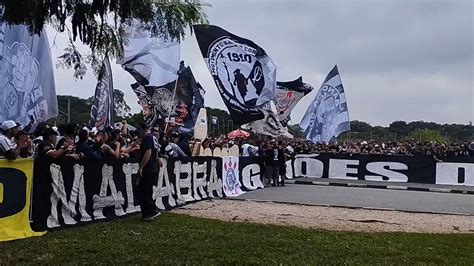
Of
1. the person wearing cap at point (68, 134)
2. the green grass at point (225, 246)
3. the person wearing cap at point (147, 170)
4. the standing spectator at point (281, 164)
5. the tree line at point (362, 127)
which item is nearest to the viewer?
the green grass at point (225, 246)

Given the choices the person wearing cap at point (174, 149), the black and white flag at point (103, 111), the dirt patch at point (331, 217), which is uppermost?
the black and white flag at point (103, 111)

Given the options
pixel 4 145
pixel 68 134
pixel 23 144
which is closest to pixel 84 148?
pixel 68 134

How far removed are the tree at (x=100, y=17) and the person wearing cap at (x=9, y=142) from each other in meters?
2.52

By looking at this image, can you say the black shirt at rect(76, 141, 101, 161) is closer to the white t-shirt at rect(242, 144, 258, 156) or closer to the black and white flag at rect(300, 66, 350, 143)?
the white t-shirt at rect(242, 144, 258, 156)

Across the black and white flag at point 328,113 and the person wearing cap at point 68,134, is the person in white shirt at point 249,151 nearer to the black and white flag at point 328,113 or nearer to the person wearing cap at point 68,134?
the black and white flag at point 328,113

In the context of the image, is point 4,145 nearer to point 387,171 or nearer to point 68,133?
point 68,133

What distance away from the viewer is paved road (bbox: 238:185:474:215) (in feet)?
52.5

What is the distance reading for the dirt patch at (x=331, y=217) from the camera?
1166cm

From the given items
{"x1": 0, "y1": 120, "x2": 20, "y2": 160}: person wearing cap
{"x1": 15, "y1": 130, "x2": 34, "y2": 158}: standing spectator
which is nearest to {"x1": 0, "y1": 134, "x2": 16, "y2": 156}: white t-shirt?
{"x1": 0, "y1": 120, "x2": 20, "y2": 160}: person wearing cap

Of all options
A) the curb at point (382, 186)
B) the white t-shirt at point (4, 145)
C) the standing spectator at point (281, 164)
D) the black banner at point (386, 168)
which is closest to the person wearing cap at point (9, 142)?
the white t-shirt at point (4, 145)

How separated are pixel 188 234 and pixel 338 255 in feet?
8.27

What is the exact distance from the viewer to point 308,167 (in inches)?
1119

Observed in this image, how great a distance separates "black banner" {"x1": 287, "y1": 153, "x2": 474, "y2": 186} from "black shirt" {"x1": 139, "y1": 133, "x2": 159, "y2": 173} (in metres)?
15.9

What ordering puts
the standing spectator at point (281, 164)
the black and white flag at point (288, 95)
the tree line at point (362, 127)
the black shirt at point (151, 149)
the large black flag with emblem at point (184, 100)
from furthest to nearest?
the tree line at point (362, 127) → the black and white flag at point (288, 95) → the large black flag with emblem at point (184, 100) → the standing spectator at point (281, 164) → the black shirt at point (151, 149)
